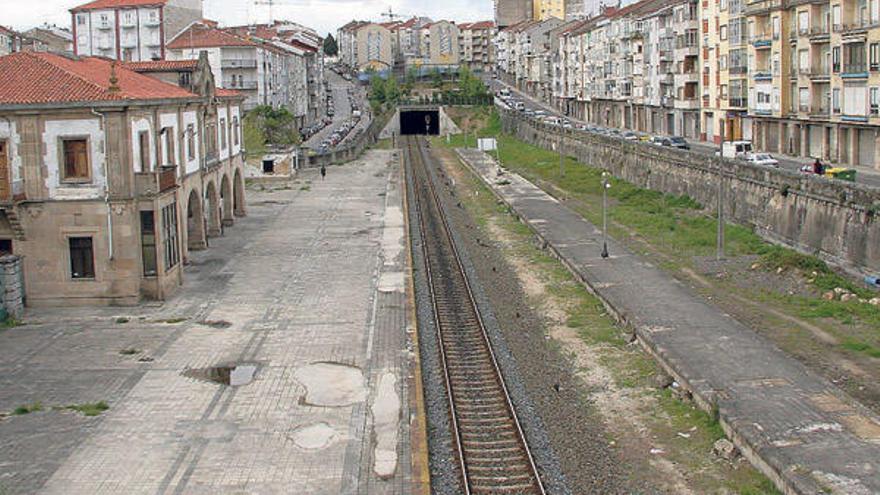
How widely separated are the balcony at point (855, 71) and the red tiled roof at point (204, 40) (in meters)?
49.9

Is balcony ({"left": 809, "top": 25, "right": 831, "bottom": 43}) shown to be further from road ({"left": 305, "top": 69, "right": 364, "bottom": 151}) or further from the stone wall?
road ({"left": 305, "top": 69, "right": 364, "bottom": 151})

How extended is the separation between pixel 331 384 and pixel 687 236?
74.4ft

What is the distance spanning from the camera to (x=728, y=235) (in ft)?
133

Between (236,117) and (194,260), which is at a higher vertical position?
(236,117)

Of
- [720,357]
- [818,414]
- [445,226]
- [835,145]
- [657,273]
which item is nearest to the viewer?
[818,414]

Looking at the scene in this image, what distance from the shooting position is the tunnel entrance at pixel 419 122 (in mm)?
126938

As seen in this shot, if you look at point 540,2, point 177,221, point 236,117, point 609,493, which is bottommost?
point 609,493

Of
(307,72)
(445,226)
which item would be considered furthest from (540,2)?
(445,226)

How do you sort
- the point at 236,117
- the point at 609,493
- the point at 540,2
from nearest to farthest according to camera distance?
the point at 609,493 < the point at 236,117 < the point at 540,2

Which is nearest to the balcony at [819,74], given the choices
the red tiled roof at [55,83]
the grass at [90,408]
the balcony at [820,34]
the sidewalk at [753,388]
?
the balcony at [820,34]

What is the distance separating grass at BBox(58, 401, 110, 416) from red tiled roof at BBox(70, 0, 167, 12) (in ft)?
243

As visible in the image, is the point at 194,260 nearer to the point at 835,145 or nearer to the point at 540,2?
the point at 835,145

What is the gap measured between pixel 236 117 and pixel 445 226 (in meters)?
11.5

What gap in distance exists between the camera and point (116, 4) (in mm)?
90688
